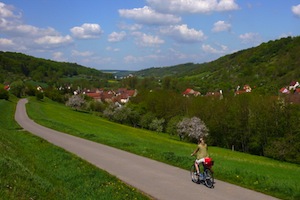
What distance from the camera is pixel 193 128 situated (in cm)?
7156

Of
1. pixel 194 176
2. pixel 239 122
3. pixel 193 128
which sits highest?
pixel 194 176

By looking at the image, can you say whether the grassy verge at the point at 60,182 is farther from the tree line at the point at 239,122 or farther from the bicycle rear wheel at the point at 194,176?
the tree line at the point at 239,122

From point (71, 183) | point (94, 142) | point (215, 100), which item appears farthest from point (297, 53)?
point (71, 183)

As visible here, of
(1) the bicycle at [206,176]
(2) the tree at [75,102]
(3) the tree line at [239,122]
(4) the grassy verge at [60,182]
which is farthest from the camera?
(2) the tree at [75,102]

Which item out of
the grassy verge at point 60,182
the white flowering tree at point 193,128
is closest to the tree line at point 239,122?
the white flowering tree at point 193,128

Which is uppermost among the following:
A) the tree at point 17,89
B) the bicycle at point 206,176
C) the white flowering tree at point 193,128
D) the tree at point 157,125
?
the bicycle at point 206,176

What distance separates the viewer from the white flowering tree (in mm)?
71188

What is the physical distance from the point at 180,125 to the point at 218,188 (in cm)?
6092

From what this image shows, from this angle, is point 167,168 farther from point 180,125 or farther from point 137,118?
point 137,118

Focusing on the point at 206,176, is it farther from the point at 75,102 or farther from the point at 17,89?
the point at 17,89

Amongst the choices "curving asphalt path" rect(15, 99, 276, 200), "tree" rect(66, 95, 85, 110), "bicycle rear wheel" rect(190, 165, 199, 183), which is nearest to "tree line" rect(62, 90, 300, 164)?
"tree" rect(66, 95, 85, 110)

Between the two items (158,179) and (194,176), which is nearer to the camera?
(194,176)

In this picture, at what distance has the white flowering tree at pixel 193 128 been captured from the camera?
71.2 meters

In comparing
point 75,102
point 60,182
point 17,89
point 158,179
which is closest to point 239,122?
point 158,179
